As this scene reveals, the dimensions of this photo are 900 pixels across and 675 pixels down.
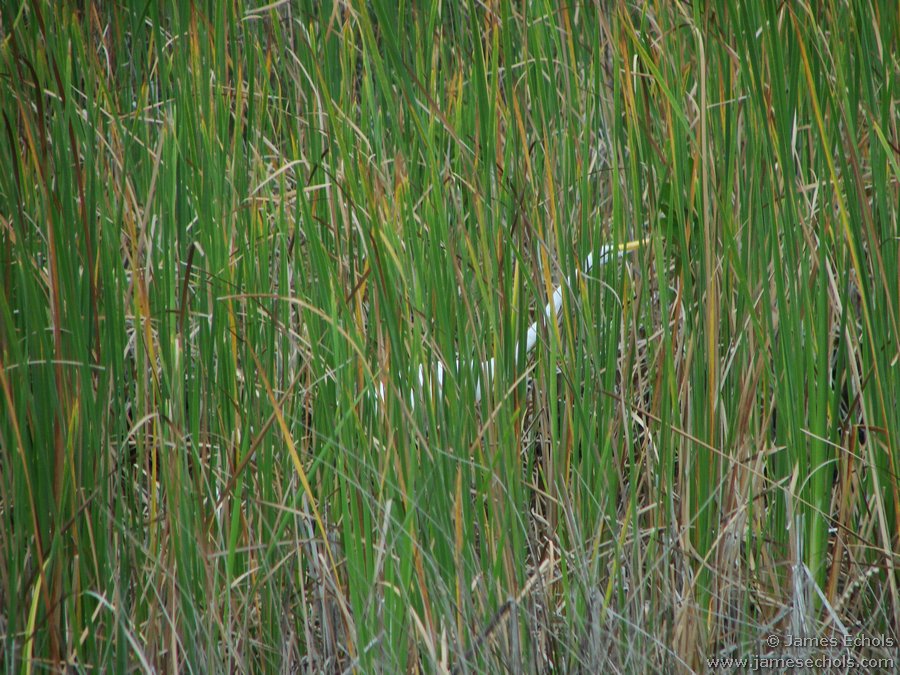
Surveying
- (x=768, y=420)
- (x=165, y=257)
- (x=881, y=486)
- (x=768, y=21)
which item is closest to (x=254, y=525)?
(x=165, y=257)

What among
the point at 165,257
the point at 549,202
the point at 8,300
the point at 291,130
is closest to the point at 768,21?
the point at 549,202

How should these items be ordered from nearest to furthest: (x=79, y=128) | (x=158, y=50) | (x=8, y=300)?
1. (x=8, y=300)
2. (x=79, y=128)
3. (x=158, y=50)

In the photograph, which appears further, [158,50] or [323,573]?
[158,50]

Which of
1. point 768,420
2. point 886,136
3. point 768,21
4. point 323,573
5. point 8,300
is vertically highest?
point 768,21

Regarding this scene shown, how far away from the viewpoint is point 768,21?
1.08m

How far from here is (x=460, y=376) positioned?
101 cm

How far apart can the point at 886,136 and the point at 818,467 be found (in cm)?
46

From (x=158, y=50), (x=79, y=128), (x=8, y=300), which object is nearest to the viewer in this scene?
(x=8, y=300)

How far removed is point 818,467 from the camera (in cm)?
101

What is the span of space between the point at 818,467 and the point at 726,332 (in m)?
0.21

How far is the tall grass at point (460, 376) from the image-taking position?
3.22ft

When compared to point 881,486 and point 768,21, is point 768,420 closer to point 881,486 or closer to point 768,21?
point 881,486

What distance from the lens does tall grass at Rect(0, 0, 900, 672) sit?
98 centimetres

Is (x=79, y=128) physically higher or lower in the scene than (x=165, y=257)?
higher
